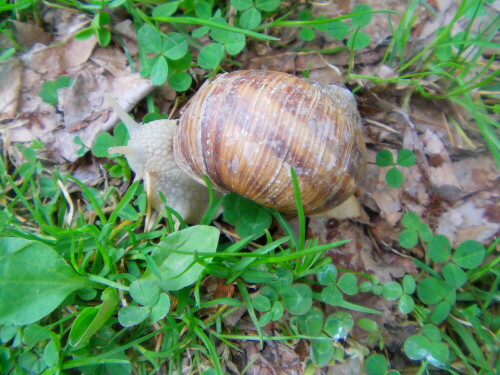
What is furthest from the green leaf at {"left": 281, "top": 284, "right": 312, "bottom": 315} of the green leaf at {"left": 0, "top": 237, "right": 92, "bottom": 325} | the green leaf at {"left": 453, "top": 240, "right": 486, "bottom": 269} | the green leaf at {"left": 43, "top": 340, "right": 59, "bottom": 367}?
the green leaf at {"left": 43, "top": 340, "right": 59, "bottom": 367}

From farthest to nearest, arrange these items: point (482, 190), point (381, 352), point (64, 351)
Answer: point (482, 190) < point (381, 352) < point (64, 351)

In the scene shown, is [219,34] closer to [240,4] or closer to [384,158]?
[240,4]

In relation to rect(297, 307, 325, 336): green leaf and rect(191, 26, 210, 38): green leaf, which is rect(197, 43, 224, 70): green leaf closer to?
rect(191, 26, 210, 38): green leaf

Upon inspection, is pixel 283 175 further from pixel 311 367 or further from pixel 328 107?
pixel 311 367

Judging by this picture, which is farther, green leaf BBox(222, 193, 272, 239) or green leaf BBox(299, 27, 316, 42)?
green leaf BBox(299, 27, 316, 42)

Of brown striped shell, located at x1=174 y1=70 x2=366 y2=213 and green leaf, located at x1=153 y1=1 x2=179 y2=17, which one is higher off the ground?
green leaf, located at x1=153 y1=1 x2=179 y2=17

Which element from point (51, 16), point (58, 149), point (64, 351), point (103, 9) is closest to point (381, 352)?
point (64, 351)

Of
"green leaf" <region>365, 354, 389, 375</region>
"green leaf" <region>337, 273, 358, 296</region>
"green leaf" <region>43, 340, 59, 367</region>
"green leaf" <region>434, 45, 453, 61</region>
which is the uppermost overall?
"green leaf" <region>434, 45, 453, 61</region>
